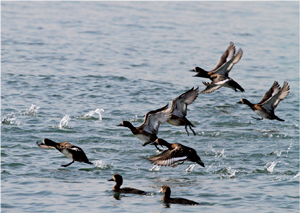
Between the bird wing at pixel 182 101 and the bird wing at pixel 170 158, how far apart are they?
3.60 ft

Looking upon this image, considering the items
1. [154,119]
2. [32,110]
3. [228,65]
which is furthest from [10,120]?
[228,65]

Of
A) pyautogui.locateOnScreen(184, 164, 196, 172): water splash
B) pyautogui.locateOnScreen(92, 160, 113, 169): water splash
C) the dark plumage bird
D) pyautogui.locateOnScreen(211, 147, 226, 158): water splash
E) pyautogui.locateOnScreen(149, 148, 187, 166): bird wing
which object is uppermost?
the dark plumage bird

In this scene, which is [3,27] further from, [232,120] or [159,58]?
[232,120]

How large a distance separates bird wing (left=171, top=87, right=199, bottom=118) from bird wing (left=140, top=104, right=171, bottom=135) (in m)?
0.31

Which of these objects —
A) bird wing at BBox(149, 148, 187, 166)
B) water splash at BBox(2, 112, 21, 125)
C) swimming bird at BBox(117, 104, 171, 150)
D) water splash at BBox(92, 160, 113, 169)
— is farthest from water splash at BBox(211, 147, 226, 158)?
water splash at BBox(2, 112, 21, 125)

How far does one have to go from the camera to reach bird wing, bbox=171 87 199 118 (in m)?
9.85

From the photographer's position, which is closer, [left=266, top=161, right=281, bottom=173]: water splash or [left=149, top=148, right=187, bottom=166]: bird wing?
[left=149, top=148, right=187, bottom=166]: bird wing

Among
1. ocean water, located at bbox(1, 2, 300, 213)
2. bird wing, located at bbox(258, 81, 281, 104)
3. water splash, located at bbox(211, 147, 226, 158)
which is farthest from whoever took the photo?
bird wing, located at bbox(258, 81, 281, 104)

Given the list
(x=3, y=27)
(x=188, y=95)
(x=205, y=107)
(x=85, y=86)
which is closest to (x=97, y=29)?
(x=3, y=27)

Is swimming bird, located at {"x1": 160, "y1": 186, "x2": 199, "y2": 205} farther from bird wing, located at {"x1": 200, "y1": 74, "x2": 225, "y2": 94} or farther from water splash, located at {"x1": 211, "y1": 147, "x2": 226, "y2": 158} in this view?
bird wing, located at {"x1": 200, "y1": 74, "x2": 225, "y2": 94}

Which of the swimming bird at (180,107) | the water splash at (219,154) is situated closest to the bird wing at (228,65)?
the water splash at (219,154)

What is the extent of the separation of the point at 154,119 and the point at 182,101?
0.67 meters

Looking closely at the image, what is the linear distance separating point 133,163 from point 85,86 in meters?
6.61

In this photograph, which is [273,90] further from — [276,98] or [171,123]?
[171,123]
